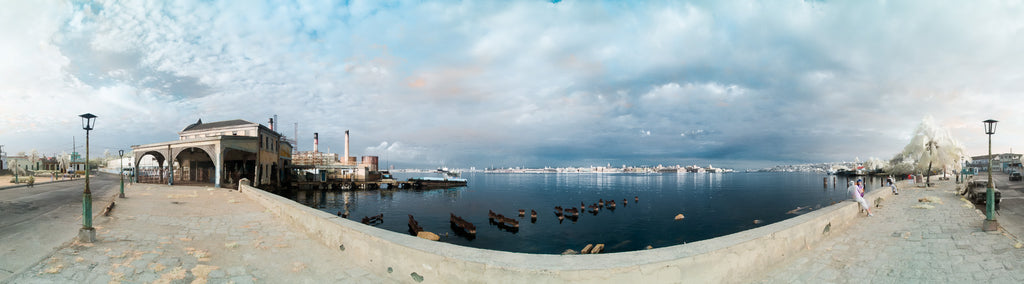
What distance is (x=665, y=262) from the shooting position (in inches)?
170

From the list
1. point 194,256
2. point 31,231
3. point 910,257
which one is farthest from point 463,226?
point 910,257

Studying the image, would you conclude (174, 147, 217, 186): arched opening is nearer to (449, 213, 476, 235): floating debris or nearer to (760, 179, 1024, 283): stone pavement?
(449, 213, 476, 235): floating debris

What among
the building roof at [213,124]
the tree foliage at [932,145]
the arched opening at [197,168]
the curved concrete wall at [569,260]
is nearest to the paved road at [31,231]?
the curved concrete wall at [569,260]

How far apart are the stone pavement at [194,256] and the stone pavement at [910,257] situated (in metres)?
7.73

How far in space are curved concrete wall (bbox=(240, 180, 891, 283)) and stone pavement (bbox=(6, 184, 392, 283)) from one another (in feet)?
1.71

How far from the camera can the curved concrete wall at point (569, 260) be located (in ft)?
13.5

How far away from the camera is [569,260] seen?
14.4 ft

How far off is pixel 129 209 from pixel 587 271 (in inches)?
673

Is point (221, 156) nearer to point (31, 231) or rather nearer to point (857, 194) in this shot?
point (31, 231)

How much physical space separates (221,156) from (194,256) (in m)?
27.7

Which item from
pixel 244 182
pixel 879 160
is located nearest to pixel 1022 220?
→ pixel 244 182

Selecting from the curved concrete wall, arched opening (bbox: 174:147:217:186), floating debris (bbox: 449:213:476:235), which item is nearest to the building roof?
arched opening (bbox: 174:147:217:186)

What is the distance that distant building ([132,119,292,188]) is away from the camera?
2983 centimetres

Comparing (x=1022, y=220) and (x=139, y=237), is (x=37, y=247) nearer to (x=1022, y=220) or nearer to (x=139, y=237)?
(x=139, y=237)
